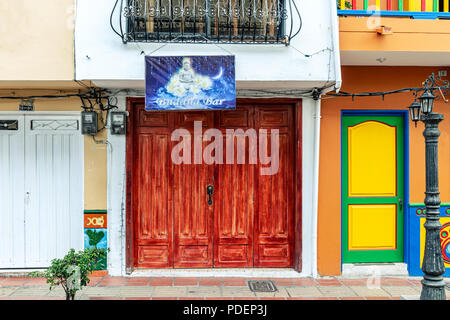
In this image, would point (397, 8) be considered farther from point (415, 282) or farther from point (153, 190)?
point (153, 190)

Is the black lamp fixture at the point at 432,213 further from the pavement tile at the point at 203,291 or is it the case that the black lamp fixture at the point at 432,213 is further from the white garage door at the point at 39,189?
the white garage door at the point at 39,189

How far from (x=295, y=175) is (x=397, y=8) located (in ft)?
10.2

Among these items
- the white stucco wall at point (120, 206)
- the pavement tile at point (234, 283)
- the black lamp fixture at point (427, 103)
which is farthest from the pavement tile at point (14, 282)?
the black lamp fixture at point (427, 103)

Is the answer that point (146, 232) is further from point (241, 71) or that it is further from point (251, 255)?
point (241, 71)

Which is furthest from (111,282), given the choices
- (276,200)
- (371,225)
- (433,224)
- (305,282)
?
(433,224)

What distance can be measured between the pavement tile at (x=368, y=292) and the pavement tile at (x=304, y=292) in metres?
0.60

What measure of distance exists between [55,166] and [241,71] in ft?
11.3

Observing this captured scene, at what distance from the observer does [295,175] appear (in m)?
6.57

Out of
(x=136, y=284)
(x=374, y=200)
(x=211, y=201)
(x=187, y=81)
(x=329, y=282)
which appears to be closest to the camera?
(x=187, y=81)

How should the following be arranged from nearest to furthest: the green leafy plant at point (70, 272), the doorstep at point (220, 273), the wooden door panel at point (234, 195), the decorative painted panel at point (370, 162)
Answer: the green leafy plant at point (70, 272) → the doorstep at point (220, 273) → the wooden door panel at point (234, 195) → the decorative painted panel at point (370, 162)

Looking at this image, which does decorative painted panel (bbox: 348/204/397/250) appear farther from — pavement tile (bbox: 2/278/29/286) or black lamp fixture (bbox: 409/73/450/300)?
pavement tile (bbox: 2/278/29/286)

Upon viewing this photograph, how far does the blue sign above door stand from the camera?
5.64 meters

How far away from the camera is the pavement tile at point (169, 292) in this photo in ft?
18.7

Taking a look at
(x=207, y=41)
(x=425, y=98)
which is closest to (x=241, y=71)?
(x=207, y=41)
